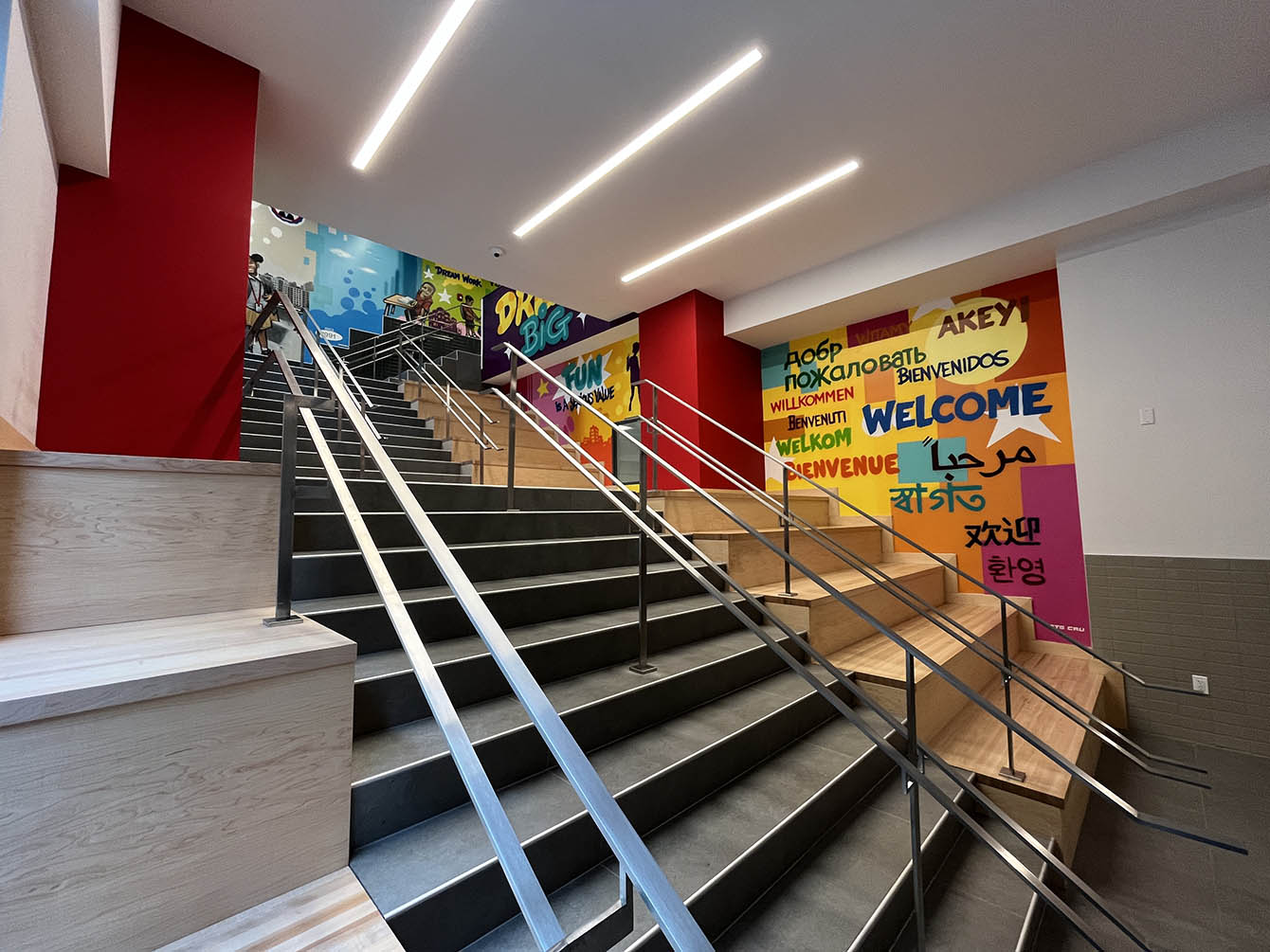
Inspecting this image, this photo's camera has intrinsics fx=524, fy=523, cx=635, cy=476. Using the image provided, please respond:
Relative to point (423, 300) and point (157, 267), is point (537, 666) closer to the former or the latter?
point (157, 267)

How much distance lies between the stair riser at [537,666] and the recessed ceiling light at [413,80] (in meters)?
2.80

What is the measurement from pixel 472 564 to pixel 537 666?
0.63m

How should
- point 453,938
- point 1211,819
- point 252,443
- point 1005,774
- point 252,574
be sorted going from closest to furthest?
point 453,938
point 252,574
point 1005,774
point 1211,819
point 252,443

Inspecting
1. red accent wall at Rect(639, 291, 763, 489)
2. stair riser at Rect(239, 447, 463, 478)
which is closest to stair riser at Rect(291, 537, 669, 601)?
stair riser at Rect(239, 447, 463, 478)

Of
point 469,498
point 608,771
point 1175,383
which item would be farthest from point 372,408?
point 1175,383

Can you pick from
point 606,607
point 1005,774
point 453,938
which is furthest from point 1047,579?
point 453,938

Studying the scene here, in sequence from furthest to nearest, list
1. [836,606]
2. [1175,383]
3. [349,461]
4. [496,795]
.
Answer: [349,461] → [1175,383] → [836,606] → [496,795]

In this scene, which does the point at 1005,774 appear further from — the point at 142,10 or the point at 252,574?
the point at 142,10

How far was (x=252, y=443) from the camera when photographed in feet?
12.4

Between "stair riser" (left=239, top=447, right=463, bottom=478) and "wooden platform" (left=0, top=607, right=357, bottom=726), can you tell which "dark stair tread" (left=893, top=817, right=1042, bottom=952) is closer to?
"wooden platform" (left=0, top=607, right=357, bottom=726)

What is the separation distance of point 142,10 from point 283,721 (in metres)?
3.30

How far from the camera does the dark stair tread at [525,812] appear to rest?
1132 mm

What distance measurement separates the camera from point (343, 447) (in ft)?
13.4

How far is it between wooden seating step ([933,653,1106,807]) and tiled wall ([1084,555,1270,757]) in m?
0.31
